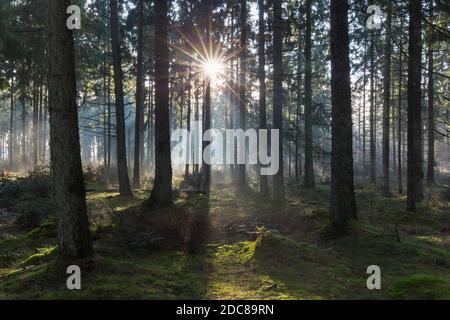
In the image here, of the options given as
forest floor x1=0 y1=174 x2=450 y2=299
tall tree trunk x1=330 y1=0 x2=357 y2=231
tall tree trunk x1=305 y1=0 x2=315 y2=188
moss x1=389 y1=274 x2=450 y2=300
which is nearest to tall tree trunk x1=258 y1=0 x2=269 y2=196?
tall tree trunk x1=305 y1=0 x2=315 y2=188

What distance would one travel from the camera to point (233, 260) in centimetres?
829

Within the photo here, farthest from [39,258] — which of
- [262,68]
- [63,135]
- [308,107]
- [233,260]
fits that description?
[308,107]

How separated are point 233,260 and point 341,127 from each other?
4239mm

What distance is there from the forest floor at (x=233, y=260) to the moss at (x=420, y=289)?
14mm

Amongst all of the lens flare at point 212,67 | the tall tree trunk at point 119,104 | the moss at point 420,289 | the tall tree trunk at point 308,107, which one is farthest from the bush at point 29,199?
the tall tree trunk at point 308,107

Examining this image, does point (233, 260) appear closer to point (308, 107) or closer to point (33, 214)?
point (33, 214)

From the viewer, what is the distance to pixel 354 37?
87.6 ft

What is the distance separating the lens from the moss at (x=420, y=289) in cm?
565

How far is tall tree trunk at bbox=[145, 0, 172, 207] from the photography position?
1284 cm

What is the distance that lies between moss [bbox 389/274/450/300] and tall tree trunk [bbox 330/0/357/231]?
3514mm

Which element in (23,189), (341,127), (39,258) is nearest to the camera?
(39,258)

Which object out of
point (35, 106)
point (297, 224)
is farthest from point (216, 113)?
point (297, 224)

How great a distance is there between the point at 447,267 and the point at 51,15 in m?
8.75
